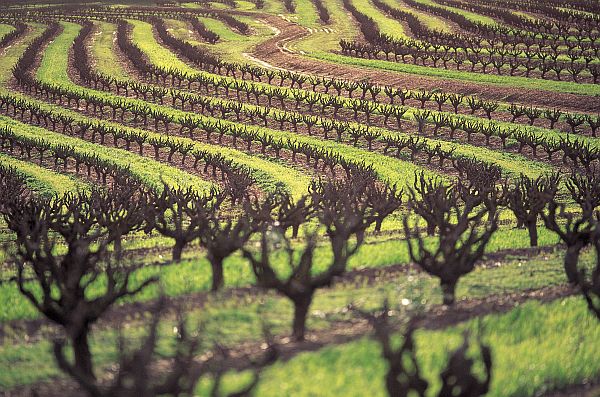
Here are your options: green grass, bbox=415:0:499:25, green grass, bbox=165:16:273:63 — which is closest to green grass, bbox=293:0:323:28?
green grass, bbox=165:16:273:63

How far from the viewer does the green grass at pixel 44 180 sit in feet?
132

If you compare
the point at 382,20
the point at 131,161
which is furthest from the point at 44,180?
the point at 382,20

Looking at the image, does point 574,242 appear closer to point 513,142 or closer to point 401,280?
point 401,280

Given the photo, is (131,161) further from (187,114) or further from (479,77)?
(479,77)

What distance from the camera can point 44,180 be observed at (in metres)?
41.9

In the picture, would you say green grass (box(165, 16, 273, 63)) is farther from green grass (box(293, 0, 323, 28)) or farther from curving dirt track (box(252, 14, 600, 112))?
green grass (box(293, 0, 323, 28))

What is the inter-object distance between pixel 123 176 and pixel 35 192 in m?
4.72

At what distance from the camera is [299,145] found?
4641 centimetres

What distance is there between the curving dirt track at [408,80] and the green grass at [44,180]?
3386 centimetres

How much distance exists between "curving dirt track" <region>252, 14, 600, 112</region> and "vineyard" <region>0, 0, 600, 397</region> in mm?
365

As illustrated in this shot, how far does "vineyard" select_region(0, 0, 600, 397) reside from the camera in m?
14.3

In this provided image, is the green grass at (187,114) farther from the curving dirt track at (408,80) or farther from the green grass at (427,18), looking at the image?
the green grass at (427,18)

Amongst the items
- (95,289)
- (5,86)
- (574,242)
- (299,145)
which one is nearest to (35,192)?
(299,145)

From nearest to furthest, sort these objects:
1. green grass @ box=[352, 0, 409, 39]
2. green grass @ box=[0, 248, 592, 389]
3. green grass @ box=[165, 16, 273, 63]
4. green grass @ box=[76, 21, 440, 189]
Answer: green grass @ box=[0, 248, 592, 389]
green grass @ box=[76, 21, 440, 189]
green grass @ box=[165, 16, 273, 63]
green grass @ box=[352, 0, 409, 39]
